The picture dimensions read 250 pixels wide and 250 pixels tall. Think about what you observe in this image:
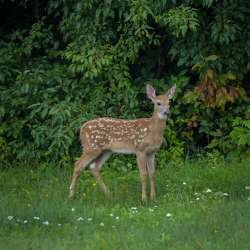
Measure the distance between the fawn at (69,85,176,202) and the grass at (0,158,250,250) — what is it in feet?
1.05

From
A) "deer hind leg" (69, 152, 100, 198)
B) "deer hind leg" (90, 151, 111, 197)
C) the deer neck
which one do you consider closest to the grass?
"deer hind leg" (90, 151, 111, 197)

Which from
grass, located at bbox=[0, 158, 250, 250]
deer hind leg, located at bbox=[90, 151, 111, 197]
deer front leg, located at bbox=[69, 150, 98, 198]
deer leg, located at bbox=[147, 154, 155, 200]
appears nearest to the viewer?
grass, located at bbox=[0, 158, 250, 250]

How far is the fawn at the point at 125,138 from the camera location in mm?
11281

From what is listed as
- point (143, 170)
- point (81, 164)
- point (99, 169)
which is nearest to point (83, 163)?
point (81, 164)

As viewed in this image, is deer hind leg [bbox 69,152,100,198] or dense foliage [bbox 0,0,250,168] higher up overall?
dense foliage [bbox 0,0,250,168]

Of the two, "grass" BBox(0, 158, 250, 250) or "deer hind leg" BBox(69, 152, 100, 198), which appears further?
"deer hind leg" BBox(69, 152, 100, 198)

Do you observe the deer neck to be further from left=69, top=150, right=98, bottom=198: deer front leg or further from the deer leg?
left=69, top=150, right=98, bottom=198: deer front leg

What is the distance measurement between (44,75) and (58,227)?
216 inches

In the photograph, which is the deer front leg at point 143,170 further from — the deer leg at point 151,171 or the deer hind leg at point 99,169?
the deer hind leg at point 99,169

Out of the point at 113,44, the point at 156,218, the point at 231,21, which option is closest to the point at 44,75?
the point at 113,44

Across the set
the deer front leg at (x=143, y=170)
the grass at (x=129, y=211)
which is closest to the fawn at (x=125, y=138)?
the deer front leg at (x=143, y=170)

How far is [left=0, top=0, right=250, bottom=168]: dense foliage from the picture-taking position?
13.1 meters

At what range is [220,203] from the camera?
389 inches

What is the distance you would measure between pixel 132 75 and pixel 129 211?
16.4 feet
